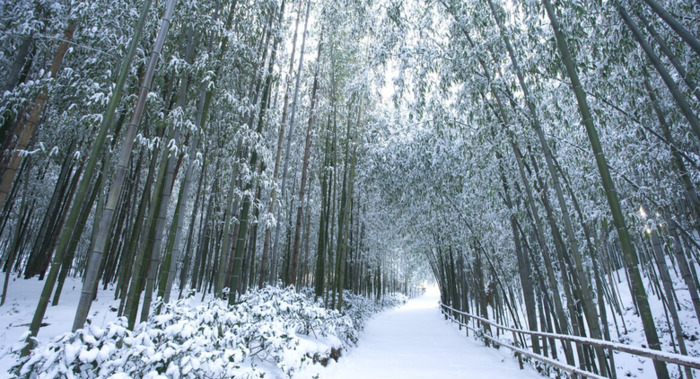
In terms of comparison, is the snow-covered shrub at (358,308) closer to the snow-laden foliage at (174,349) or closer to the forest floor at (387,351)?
the forest floor at (387,351)

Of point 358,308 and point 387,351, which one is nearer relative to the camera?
point 387,351

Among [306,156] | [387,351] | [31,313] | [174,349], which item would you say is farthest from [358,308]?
[174,349]

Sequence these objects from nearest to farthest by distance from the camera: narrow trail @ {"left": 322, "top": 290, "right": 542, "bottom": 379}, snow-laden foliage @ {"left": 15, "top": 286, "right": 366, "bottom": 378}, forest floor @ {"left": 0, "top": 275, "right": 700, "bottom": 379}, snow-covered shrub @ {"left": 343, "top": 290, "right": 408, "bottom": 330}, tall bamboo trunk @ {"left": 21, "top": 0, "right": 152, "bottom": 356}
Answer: snow-laden foliage @ {"left": 15, "top": 286, "right": 366, "bottom": 378} < tall bamboo trunk @ {"left": 21, "top": 0, "right": 152, "bottom": 356} < forest floor @ {"left": 0, "top": 275, "right": 700, "bottom": 379} < narrow trail @ {"left": 322, "top": 290, "right": 542, "bottom": 379} < snow-covered shrub @ {"left": 343, "top": 290, "right": 408, "bottom": 330}

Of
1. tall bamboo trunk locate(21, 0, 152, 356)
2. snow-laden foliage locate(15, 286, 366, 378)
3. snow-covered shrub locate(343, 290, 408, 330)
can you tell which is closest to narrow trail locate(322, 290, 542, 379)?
snow-covered shrub locate(343, 290, 408, 330)

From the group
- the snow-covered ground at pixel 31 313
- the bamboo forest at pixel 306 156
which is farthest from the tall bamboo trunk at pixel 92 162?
the snow-covered ground at pixel 31 313

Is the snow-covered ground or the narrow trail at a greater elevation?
the snow-covered ground

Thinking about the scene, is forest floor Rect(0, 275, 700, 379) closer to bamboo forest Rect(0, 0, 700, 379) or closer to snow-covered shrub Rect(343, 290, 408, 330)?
bamboo forest Rect(0, 0, 700, 379)

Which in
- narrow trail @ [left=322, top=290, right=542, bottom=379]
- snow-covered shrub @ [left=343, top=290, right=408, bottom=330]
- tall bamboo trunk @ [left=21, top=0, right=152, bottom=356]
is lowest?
narrow trail @ [left=322, top=290, right=542, bottom=379]

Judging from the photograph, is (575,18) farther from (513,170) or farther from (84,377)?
(84,377)

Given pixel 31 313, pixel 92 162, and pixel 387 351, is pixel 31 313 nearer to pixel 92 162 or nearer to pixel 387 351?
pixel 92 162

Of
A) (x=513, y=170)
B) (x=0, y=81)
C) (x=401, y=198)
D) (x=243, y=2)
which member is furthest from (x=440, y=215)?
(x=0, y=81)

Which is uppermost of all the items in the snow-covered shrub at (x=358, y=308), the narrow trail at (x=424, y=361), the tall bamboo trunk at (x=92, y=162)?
the tall bamboo trunk at (x=92, y=162)

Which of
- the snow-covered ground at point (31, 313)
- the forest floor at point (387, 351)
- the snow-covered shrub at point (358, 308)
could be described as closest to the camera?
the snow-covered ground at point (31, 313)

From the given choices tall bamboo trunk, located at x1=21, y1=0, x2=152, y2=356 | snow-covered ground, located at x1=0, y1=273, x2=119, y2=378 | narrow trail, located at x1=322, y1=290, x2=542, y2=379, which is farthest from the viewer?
narrow trail, located at x1=322, y1=290, x2=542, y2=379
